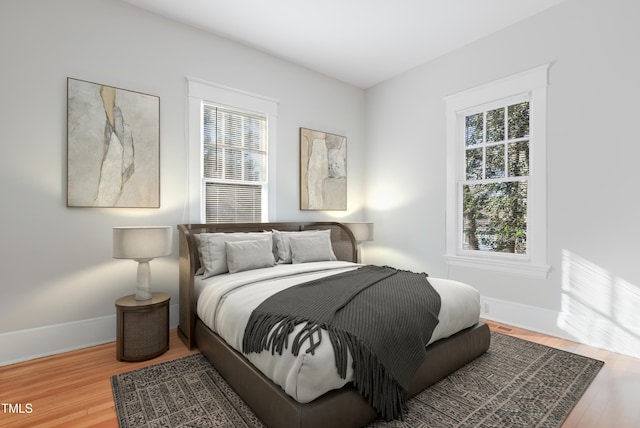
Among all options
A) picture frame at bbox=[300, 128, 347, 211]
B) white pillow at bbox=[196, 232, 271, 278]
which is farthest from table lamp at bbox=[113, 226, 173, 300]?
picture frame at bbox=[300, 128, 347, 211]

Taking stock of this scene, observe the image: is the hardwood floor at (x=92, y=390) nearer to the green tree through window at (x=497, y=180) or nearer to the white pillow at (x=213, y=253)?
the white pillow at (x=213, y=253)

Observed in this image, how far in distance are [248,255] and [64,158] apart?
1708 millimetres

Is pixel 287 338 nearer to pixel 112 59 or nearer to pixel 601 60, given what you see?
pixel 112 59

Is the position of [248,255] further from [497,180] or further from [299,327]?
[497,180]

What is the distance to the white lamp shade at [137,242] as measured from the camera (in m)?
2.37

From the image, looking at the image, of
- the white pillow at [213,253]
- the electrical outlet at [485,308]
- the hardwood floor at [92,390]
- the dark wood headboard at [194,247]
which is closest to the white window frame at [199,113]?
the dark wood headboard at [194,247]

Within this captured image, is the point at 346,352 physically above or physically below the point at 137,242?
below

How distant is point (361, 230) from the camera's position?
420 centimetres

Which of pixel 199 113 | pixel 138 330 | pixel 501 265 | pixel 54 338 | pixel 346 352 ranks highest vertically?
pixel 199 113

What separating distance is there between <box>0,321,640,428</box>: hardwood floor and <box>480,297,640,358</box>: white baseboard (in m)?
0.11

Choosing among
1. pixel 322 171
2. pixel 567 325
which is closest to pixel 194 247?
pixel 322 171

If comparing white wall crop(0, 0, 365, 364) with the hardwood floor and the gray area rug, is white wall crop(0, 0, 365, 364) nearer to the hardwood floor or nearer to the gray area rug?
the hardwood floor

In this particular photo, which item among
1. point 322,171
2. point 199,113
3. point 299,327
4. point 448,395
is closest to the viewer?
point 299,327

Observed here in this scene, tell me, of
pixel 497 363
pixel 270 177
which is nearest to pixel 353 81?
pixel 270 177
